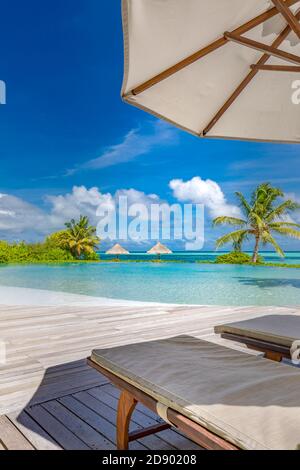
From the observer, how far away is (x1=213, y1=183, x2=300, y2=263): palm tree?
47.9 ft

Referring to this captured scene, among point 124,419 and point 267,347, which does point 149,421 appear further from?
point 267,347

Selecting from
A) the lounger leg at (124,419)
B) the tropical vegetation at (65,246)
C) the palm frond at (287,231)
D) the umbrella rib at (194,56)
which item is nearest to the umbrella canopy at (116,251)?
the tropical vegetation at (65,246)

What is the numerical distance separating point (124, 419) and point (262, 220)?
14587mm

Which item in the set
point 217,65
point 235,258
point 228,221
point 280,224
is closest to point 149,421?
point 217,65

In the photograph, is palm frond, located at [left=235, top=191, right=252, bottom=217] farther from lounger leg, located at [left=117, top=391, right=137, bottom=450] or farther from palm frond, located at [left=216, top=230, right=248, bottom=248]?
lounger leg, located at [left=117, top=391, right=137, bottom=450]

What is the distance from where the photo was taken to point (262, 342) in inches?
78.4

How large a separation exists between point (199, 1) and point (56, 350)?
2.56m

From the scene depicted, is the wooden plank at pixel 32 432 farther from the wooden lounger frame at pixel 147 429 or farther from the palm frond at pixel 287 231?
the palm frond at pixel 287 231

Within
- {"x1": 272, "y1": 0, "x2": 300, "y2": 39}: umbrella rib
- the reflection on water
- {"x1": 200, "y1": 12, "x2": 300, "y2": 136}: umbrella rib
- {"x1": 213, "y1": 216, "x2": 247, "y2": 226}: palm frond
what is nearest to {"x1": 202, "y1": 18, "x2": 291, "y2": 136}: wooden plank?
{"x1": 200, "y1": 12, "x2": 300, "y2": 136}: umbrella rib

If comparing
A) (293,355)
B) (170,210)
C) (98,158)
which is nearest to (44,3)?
(98,158)

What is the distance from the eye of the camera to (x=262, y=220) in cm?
1513

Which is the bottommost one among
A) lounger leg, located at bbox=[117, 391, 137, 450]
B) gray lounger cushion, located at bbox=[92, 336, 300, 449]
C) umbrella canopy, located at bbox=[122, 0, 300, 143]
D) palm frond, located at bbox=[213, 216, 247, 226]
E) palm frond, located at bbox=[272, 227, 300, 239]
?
lounger leg, located at bbox=[117, 391, 137, 450]

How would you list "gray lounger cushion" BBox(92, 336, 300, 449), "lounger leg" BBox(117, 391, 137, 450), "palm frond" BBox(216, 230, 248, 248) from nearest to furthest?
"gray lounger cushion" BBox(92, 336, 300, 449), "lounger leg" BBox(117, 391, 137, 450), "palm frond" BBox(216, 230, 248, 248)

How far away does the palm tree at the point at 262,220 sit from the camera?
1461 cm
